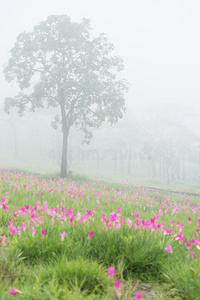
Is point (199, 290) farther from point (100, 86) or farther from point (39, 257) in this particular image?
point (100, 86)

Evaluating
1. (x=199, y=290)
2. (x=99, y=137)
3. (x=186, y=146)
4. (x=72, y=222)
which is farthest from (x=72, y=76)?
(x=99, y=137)

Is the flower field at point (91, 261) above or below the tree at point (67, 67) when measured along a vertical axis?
below

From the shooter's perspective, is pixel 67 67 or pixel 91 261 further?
pixel 67 67

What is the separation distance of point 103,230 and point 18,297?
1.60 m

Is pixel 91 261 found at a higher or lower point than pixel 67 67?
lower

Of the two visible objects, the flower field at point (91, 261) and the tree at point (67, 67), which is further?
the tree at point (67, 67)

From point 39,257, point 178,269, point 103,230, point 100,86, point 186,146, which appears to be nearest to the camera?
point 178,269

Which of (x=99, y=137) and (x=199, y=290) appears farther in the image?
(x=99, y=137)

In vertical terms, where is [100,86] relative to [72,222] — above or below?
above

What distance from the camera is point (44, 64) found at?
848 inches

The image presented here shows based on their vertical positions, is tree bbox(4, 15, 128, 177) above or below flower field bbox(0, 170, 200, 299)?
above

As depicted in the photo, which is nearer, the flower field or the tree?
the flower field

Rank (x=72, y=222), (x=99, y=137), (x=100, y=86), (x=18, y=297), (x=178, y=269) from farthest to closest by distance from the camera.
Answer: (x=99, y=137) < (x=100, y=86) < (x=72, y=222) < (x=178, y=269) < (x=18, y=297)

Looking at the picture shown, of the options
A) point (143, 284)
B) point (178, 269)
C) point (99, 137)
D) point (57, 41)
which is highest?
point (57, 41)
